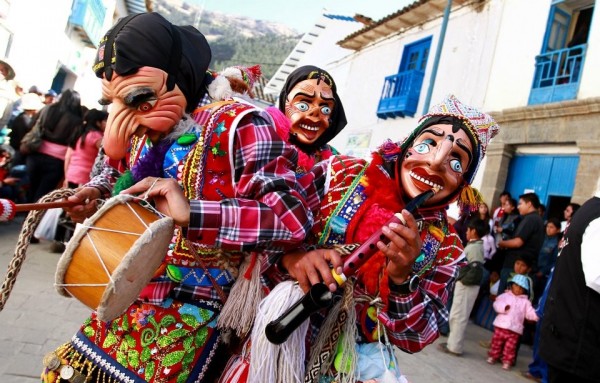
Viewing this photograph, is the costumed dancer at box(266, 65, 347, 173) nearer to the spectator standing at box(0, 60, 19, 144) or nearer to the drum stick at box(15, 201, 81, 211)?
the drum stick at box(15, 201, 81, 211)

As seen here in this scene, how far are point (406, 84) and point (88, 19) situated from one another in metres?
10.1

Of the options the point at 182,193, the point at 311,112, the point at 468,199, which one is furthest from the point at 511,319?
the point at 182,193

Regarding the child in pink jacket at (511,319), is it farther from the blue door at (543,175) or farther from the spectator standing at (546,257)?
the blue door at (543,175)

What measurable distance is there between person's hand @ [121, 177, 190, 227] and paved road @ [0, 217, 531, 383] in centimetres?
221

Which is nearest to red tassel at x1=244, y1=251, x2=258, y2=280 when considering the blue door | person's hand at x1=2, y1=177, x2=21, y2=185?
person's hand at x1=2, y1=177, x2=21, y2=185

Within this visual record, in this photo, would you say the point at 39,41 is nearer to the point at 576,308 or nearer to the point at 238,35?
the point at 576,308

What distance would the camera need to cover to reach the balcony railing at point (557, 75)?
856 centimetres

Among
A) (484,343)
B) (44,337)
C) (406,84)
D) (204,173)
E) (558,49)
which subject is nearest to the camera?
(204,173)

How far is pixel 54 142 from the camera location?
21.9ft

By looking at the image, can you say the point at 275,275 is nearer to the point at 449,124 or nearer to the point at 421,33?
the point at 449,124

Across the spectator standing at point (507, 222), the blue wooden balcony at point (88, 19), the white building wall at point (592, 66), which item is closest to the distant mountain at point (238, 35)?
the blue wooden balcony at point (88, 19)

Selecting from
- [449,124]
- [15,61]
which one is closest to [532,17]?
[449,124]

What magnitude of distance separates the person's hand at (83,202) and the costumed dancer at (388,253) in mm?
733

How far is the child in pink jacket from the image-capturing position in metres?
5.93
